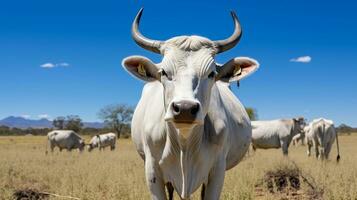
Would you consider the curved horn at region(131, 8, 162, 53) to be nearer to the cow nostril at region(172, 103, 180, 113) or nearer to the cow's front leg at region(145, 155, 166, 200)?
the cow nostril at region(172, 103, 180, 113)

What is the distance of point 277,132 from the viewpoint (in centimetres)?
2080

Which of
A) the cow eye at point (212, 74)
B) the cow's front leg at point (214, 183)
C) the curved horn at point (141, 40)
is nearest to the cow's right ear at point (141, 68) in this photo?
the curved horn at point (141, 40)

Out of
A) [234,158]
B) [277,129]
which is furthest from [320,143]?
[234,158]

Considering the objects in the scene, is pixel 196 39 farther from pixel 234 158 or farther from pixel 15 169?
pixel 15 169

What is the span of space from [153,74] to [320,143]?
592 inches

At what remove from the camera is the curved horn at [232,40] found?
407 cm

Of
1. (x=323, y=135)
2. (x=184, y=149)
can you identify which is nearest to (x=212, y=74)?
(x=184, y=149)

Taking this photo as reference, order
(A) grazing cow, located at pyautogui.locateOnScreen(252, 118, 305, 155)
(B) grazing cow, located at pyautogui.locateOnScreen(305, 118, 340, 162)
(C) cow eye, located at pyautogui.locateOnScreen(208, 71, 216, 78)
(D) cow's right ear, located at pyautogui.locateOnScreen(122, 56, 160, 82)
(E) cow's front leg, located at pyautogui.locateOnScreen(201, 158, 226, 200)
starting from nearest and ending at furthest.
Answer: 1. (C) cow eye, located at pyautogui.locateOnScreen(208, 71, 216, 78)
2. (D) cow's right ear, located at pyautogui.locateOnScreen(122, 56, 160, 82)
3. (E) cow's front leg, located at pyautogui.locateOnScreen(201, 158, 226, 200)
4. (B) grazing cow, located at pyautogui.locateOnScreen(305, 118, 340, 162)
5. (A) grazing cow, located at pyautogui.locateOnScreen(252, 118, 305, 155)

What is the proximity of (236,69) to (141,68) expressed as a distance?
981 mm

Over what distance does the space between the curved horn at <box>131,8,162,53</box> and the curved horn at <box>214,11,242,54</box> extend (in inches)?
23.7

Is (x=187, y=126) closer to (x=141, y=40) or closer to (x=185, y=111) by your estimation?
(x=185, y=111)

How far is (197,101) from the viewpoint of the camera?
332 cm

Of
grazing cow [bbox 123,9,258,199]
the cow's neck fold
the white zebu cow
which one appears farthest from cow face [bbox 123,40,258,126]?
the white zebu cow

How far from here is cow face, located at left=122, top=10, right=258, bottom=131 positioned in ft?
10.9
